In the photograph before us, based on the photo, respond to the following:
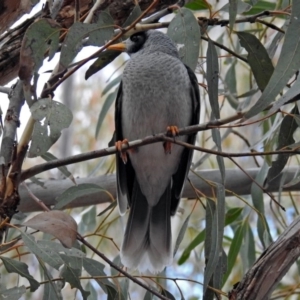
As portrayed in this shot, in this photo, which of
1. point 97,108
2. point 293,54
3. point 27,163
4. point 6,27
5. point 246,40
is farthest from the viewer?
point 97,108

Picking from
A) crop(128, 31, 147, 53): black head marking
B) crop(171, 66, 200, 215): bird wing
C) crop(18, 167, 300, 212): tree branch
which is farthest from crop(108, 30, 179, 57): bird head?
crop(18, 167, 300, 212): tree branch

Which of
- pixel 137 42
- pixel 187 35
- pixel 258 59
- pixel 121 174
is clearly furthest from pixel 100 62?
pixel 137 42

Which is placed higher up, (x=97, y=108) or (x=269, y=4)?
(x=97, y=108)

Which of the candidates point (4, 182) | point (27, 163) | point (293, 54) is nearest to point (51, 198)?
point (4, 182)

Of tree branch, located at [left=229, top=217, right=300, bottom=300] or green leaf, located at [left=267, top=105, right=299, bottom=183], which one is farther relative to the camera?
green leaf, located at [left=267, top=105, right=299, bottom=183]

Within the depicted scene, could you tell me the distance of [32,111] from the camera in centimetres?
125

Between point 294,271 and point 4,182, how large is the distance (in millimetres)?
3153

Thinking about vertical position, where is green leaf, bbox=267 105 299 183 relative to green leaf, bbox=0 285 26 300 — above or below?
above

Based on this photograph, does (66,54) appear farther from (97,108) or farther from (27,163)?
(97,108)

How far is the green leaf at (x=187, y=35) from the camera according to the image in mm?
1473

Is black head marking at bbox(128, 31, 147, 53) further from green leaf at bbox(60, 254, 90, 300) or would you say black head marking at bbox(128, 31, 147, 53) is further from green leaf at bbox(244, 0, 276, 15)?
green leaf at bbox(60, 254, 90, 300)

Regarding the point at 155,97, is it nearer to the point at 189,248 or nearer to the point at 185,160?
the point at 185,160

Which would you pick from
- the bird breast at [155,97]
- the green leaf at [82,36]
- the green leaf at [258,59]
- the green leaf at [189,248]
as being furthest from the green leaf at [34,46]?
the green leaf at [189,248]

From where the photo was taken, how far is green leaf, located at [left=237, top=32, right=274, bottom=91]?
1.54m
